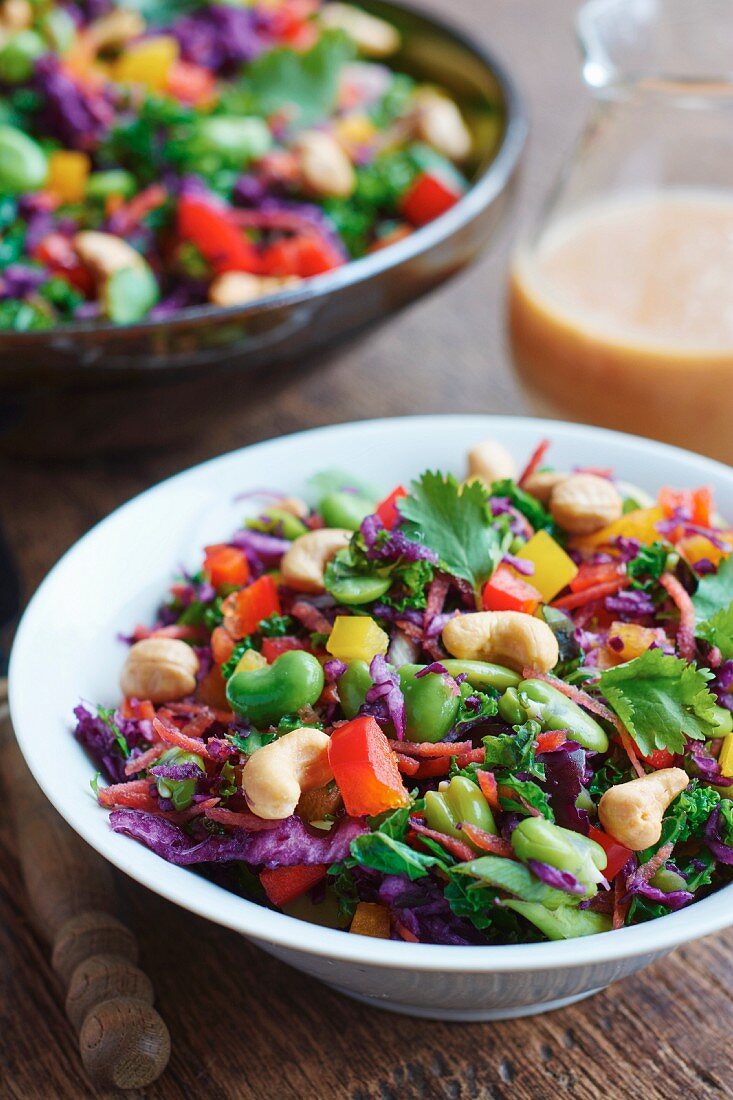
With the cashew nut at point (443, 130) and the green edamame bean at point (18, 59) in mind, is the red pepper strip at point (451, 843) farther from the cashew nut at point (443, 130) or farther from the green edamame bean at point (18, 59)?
the green edamame bean at point (18, 59)

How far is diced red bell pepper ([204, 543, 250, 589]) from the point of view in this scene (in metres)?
2.04

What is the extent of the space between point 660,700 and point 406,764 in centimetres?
36

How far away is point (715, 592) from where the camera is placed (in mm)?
1894

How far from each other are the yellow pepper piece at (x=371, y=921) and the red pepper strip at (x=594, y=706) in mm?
377

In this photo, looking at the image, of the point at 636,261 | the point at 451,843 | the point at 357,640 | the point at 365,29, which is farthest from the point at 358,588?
the point at 365,29

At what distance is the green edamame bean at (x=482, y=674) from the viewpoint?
1.71 meters

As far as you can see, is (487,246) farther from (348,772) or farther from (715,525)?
(348,772)

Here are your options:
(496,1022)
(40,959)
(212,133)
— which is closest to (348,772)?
(496,1022)

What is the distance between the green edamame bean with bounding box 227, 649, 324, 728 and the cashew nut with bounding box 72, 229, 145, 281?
4.34ft

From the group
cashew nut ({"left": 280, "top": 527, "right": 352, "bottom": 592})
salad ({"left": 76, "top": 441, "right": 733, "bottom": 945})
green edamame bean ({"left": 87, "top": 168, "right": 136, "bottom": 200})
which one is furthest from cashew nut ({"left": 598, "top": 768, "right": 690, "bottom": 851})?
green edamame bean ({"left": 87, "top": 168, "right": 136, "bottom": 200})

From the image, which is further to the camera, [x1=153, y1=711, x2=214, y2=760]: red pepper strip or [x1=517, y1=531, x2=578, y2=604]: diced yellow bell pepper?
[x1=517, y1=531, x2=578, y2=604]: diced yellow bell pepper

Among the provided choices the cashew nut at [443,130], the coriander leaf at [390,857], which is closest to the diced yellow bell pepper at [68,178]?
the cashew nut at [443,130]

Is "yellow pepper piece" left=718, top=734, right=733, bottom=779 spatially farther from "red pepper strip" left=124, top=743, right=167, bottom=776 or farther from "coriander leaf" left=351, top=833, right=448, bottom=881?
"red pepper strip" left=124, top=743, right=167, bottom=776

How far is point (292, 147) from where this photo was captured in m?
3.23
